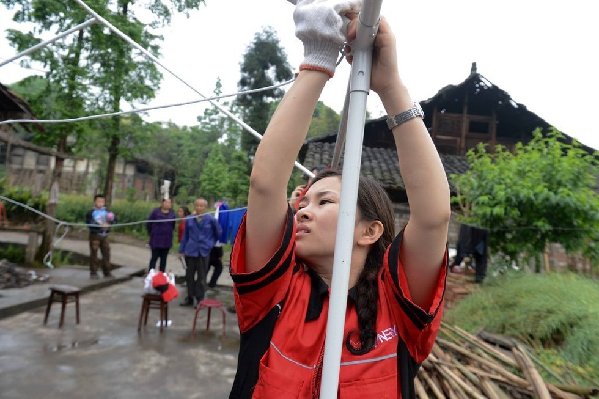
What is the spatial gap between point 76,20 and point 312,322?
841 centimetres

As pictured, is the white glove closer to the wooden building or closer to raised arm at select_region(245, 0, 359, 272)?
raised arm at select_region(245, 0, 359, 272)

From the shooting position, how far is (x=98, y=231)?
839cm

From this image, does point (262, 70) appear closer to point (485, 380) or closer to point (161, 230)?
point (161, 230)

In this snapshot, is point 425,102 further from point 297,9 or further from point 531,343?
point 297,9

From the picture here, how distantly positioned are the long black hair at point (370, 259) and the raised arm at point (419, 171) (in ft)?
0.55

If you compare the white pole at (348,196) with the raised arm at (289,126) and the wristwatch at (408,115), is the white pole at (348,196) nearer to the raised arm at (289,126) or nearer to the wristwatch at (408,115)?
the raised arm at (289,126)

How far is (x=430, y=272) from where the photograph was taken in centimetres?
102

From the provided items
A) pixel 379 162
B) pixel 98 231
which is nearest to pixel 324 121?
pixel 379 162

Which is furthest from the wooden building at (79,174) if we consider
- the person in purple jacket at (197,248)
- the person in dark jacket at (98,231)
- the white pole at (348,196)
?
the white pole at (348,196)

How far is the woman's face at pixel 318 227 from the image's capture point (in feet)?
3.57

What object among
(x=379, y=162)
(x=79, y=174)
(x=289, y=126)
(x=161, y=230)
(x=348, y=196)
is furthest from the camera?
(x=79, y=174)

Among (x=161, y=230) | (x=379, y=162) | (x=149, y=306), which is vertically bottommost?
(x=149, y=306)

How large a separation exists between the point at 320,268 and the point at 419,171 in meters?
0.37

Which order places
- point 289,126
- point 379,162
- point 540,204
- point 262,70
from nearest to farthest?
1. point 289,126
2. point 540,204
3. point 379,162
4. point 262,70
